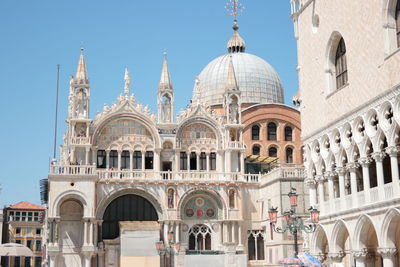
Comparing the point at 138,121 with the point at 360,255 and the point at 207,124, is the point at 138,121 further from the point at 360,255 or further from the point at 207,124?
the point at 360,255

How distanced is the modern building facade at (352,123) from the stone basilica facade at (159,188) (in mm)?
8426

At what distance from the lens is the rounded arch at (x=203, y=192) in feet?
138

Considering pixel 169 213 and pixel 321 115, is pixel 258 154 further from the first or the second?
pixel 321 115

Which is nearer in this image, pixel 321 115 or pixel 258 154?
pixel 321 115

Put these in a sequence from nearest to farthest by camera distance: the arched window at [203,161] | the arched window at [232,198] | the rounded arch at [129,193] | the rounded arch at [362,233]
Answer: the rounded arch at [362,233], the rounded arch at [129,193], the arched window at [232,198], the arched window at [203,161]

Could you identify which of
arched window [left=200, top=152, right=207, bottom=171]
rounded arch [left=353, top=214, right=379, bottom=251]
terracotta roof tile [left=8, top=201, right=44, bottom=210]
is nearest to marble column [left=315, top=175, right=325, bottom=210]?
rounded arch [left=353, top=214, right=379, bottom=251]

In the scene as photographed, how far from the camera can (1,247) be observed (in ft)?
147

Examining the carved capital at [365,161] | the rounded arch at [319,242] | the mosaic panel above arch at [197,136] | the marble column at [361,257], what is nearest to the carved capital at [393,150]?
the carved capital at [365,161]

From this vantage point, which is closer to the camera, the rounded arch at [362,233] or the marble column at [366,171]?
the marble column at [366,171]

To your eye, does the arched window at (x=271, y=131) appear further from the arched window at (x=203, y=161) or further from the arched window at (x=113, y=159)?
the arched window at (x=113, y=159)

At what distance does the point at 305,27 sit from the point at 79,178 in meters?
17.3

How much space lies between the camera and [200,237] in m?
43.1

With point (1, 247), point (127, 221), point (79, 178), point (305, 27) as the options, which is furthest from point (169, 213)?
point (305, 27)

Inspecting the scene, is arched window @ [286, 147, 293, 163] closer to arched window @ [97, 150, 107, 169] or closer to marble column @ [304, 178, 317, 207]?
arched window @ [97, 150, 107, 169]
